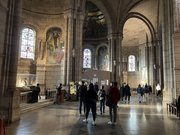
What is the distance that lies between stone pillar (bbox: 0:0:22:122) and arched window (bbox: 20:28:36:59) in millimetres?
15066

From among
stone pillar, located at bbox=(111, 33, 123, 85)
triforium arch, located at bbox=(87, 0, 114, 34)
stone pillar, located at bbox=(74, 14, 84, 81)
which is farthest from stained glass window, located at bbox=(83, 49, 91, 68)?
stone pillar, located at bbox=(74, 14, 84, 81)

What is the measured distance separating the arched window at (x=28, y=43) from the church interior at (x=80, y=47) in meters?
0.11

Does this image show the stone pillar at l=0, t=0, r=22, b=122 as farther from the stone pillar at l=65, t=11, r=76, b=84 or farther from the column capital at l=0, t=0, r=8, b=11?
the stone pillar at l=65, t=11, r=76, b=84

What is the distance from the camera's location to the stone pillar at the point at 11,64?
8.30 m

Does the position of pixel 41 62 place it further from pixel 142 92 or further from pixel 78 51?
pixel 142 92

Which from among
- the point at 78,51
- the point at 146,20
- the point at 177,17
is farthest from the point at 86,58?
the point at 177,17

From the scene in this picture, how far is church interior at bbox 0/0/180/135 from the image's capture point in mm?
8797

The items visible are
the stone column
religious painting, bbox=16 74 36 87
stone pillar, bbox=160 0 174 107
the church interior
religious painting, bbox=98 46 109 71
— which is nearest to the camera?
the church interior

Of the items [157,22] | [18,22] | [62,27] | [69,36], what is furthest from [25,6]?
[157,22]

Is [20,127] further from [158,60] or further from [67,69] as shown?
[158,60]

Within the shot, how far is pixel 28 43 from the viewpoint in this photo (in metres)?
23.9

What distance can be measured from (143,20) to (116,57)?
9.00 m

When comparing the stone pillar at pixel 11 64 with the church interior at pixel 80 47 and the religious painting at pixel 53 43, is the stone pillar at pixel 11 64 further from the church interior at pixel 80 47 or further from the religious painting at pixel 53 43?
the religious painting at pixel 53 43

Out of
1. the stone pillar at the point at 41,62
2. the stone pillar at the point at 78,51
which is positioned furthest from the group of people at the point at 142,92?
the stone pillar at the point at 41,62
